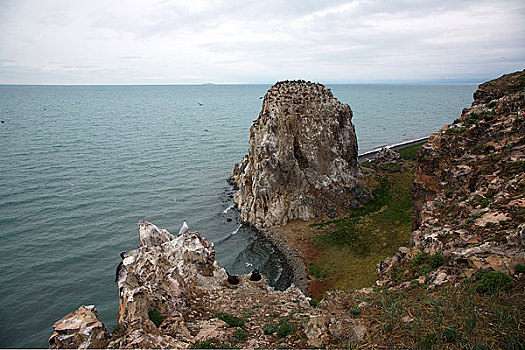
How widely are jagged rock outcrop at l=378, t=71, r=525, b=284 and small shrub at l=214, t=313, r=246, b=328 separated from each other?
7953mm

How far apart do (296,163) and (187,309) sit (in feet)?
100

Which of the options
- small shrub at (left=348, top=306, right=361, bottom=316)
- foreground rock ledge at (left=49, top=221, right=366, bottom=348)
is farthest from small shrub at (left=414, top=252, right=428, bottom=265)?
small shrub at (left=348, top=306, right=361, bottom=316)

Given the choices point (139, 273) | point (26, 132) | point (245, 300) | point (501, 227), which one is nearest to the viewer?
point (501, 227)

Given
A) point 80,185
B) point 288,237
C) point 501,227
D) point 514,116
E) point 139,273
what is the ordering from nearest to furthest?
point 501,227, point 139,273, point 514,116, point 288,237, point 80,185

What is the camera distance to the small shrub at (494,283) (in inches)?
431

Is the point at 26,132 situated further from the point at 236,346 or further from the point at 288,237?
the point at 236,346

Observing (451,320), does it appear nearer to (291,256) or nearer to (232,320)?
(232,320)

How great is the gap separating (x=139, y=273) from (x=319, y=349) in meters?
11.4

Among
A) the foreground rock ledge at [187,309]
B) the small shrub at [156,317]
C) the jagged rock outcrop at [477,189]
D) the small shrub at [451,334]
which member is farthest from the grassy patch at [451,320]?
the small shrub at [156,317]

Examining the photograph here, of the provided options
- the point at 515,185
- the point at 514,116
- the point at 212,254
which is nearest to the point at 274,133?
the point at 212,254

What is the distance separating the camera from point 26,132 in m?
94.9

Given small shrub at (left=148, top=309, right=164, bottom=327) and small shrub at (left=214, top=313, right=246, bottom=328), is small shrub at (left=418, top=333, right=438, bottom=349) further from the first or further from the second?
small shrub at (left=148, top=309, right=164, bottom=327)

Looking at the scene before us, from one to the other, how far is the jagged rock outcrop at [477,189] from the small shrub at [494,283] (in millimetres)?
576

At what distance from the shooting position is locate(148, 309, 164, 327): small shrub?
591 inches
